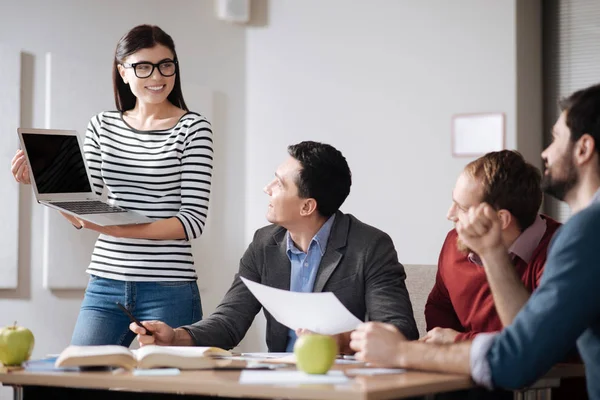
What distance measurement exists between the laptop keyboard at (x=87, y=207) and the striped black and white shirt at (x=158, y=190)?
2.7 inches

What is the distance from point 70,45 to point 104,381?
2511 mm

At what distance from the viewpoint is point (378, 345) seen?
1698 millimetres

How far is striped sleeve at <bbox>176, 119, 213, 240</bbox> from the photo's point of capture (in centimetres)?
267

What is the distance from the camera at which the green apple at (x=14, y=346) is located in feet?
→ 5.98

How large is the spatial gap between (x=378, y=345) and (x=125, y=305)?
1.14m

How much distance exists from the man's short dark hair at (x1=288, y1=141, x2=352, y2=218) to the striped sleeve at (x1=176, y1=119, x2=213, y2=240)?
0.97 ft

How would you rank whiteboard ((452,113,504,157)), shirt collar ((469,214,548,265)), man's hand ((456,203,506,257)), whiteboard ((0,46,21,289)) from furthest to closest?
whiteboard ((452,113,504,157)), whiteboard ((0,46,21,289)), shirt collar ((469,214,548,265)), man's hand ((456,203,506,257))

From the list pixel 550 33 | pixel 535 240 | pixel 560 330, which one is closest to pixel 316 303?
pixel 560 330

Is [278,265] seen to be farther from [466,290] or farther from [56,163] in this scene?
[56,163]

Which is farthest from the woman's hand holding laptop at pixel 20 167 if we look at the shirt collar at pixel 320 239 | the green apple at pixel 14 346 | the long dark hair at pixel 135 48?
the green apple at pixel 14 346

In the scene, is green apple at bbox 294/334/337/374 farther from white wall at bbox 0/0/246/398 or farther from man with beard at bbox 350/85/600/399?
white wall at bbox 0/0/246/398

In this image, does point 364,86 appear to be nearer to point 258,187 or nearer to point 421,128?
point 421,128

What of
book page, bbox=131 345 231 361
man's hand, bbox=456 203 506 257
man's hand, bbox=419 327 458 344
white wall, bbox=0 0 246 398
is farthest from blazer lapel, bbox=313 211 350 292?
white wall, bbox=0 0 246 398

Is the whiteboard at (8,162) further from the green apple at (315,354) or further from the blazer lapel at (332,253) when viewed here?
the green apple at (315,354)
